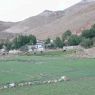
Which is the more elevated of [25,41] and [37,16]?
[37,16]

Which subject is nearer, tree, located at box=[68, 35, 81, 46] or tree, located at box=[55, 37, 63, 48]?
tree, located at box=[68, 35, 81, 46]

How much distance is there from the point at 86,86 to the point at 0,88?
547cm

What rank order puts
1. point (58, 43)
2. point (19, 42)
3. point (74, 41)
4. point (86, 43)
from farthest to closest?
point (19, 42) < point (58, 43) < point (74, 41) < point (86, 43)

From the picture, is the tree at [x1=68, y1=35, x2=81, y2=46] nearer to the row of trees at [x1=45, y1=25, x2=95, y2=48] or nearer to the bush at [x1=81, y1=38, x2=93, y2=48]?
the row of trees at [x1=45, y1=25, x2=95, y2=48]

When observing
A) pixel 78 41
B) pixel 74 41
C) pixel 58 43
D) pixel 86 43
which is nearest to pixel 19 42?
pixel 58 43

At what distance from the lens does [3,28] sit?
573 feet

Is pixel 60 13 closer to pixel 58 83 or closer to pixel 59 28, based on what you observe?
pixel 59 28

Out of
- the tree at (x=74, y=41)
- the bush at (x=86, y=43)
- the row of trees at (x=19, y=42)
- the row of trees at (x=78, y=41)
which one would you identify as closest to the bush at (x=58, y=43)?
the row of trees at (x=78, y=41)

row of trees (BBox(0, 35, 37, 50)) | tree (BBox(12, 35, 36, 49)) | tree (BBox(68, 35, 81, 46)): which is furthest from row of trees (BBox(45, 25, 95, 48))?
row of trees (BBox(0, 35, 37, 50))

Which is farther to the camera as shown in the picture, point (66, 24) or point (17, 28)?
point (17, 28)

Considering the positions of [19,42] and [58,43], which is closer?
[58,43]

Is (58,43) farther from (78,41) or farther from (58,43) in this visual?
(78,41)

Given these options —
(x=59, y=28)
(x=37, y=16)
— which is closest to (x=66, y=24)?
(x=59, y=28)

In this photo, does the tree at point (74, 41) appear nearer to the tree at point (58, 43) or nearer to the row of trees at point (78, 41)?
the row of trees at point (78, 41)
